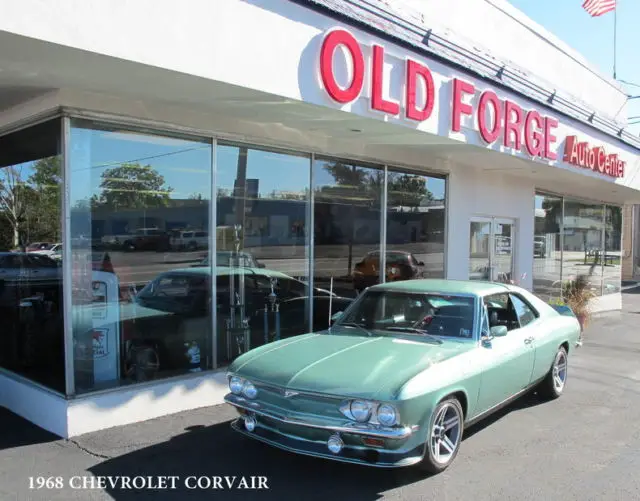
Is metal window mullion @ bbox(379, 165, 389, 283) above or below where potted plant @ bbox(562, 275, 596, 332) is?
above

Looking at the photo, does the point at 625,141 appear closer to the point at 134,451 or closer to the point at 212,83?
the point at 212,83

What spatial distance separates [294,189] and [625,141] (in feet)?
29.3

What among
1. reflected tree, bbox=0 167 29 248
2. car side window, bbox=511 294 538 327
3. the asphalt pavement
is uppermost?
reflected tree, bbox=0 167 29 248

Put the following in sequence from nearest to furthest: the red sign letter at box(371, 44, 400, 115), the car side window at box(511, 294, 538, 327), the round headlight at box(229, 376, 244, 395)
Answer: the round headlight at box(229, 376, 244, 395)
the red sign letter at box(371, 44, 400, 115)
the car side window at box(511, 294, 538, 327)

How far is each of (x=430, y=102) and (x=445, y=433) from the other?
152 inches

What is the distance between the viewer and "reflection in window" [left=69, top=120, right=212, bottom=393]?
561 cm

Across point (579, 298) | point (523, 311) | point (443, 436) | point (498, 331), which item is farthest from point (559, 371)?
point (579, 298)

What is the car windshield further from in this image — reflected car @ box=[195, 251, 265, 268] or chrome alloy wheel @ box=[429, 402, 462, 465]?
reflected car @ box=[195, 251, 265, 268]

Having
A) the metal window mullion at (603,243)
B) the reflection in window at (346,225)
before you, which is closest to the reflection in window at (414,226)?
the reflection in window at (346,225)

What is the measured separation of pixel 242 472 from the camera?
14.4 feet

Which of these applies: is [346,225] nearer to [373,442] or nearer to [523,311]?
[523,311]

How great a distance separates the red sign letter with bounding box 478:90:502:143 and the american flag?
289 inches

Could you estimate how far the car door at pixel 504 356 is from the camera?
4.86 m

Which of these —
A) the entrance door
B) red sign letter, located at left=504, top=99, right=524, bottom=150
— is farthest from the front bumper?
the entrance door
